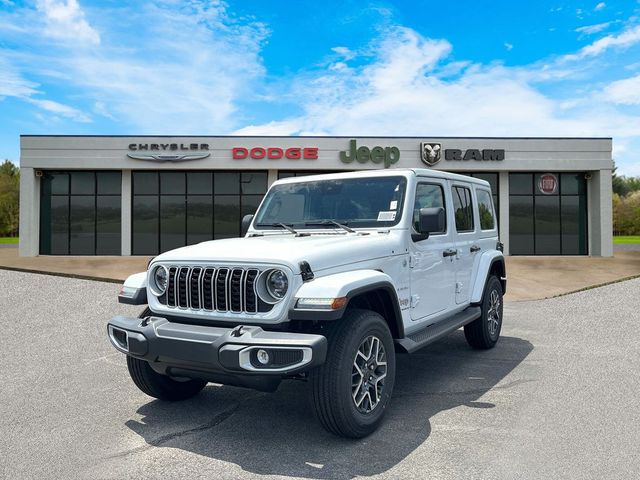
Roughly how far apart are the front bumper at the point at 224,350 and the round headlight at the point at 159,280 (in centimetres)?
31

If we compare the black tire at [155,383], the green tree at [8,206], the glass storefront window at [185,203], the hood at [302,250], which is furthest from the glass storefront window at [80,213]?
the green tree at [8,206]

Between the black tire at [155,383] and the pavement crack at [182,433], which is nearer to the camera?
the pavement crack at [182,433]

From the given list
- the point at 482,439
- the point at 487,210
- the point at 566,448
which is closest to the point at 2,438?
the point at 482,439

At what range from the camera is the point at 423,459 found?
3498 mm

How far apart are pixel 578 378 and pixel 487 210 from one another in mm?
2554

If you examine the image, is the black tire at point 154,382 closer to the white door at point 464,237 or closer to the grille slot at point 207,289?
the grille slot at point 207,289

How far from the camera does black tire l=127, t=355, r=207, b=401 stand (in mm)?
4410

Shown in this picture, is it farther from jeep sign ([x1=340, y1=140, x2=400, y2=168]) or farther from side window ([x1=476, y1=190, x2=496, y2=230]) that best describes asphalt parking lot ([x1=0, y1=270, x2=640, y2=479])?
jeep sign ([x1=340, y1=140, x2=400, y2=168])

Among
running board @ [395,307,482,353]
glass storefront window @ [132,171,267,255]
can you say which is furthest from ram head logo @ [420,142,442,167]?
running board @ [395,307,482,353]

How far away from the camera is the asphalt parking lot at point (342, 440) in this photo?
3400 mm

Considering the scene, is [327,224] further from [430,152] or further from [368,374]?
[430,152]

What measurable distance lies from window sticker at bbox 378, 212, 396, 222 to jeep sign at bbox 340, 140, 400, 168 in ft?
66.9

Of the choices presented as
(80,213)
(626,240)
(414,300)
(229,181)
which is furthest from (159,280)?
(626,240)

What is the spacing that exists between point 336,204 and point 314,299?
1.79 meters
